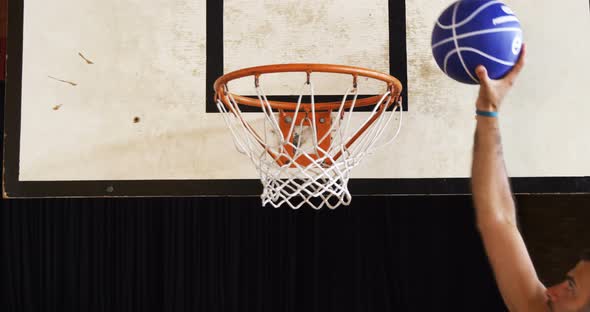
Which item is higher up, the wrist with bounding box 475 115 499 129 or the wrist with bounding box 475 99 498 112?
the wrist with bounding box 475 99 498 112

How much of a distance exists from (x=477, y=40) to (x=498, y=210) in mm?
471

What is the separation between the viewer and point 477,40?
1.52m

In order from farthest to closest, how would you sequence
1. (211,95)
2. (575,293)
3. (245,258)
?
(245,258)
(211,95)
(575,293)

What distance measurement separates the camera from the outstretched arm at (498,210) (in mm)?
1318

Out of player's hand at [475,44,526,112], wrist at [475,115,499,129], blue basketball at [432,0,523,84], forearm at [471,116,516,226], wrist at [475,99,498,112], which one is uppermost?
blue basketball at [432,0,523,84]

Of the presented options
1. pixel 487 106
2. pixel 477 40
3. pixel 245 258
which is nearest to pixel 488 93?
pixel 487 106

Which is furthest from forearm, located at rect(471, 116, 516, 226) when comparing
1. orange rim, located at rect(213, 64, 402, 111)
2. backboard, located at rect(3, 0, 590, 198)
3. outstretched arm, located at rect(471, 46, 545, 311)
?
backboard, located at rect(3, 0, 590, 198)

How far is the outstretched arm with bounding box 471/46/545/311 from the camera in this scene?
51.9 inches

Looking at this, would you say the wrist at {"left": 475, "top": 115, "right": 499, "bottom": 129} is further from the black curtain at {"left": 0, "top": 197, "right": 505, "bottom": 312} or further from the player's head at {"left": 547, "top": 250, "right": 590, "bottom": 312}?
the black curtain at {"left": 0, "top": 197, "right": 505, "bottom": 312}

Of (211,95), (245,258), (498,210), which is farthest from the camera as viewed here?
(245,258)

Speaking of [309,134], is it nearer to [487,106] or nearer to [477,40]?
[477,40]

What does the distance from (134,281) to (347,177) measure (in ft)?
6.36

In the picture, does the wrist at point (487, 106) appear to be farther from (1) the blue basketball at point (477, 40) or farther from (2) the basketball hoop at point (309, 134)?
(2) the basketball hoop at point (309, 134)

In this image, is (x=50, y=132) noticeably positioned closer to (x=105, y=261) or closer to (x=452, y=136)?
(x=105, y=261)
